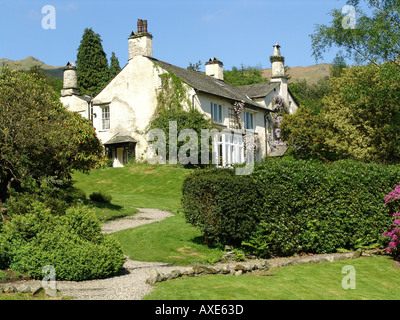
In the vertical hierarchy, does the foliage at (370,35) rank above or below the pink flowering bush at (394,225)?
above

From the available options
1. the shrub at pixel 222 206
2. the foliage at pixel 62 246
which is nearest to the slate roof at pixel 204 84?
the shrub at pixel 222 206

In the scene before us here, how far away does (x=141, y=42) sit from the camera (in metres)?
42.6

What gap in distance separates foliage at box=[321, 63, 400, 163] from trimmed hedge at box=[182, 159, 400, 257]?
1357 centimetres

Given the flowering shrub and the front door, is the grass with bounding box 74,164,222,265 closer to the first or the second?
the front door

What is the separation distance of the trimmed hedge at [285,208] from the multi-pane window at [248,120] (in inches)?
1169

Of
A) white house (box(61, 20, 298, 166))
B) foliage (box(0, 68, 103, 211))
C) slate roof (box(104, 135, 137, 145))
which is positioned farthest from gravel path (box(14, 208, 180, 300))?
slate roof (box(104, 135, 137, 145))

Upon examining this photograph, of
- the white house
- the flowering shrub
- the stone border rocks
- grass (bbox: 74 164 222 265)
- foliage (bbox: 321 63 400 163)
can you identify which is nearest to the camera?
the stone border rocks

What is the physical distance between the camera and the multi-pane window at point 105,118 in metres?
44.8

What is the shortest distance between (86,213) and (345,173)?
29.9 feet

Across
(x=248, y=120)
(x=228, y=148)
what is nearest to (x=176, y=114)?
(x=228, y=148)

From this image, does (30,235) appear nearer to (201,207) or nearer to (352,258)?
(201,207)

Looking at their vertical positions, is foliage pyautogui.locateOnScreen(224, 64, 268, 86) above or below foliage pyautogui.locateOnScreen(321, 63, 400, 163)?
above

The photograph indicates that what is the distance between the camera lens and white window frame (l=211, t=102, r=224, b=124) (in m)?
42.6

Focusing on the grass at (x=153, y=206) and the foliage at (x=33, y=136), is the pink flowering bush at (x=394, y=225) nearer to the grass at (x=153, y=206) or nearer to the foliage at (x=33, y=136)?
the grass at (x=153, y=206)
